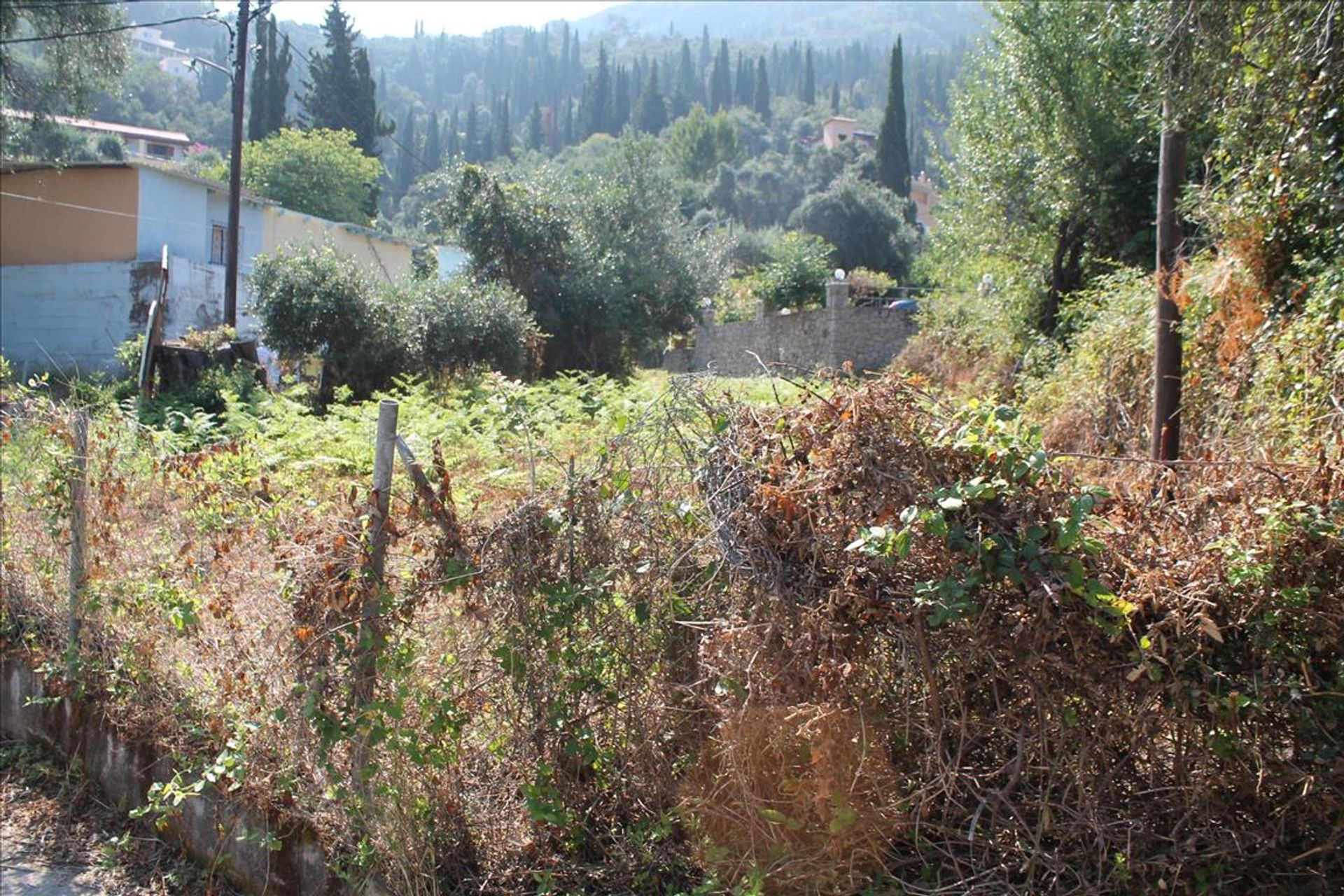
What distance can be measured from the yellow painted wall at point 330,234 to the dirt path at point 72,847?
25.1 metres

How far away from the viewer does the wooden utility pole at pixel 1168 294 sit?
24.3ft

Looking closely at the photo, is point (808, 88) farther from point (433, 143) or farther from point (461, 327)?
point (461, 327)

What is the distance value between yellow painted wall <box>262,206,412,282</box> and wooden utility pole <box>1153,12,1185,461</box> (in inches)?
960

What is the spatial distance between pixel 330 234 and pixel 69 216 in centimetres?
624

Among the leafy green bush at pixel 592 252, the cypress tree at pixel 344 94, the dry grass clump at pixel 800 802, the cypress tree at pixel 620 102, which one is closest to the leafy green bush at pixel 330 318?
the leafy green bush at pixel 592 252

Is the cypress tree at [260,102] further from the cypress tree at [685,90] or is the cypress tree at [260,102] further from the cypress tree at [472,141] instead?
the cypress tree at [685,90]

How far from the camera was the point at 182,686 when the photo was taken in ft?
16.2

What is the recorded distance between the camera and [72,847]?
5074mm

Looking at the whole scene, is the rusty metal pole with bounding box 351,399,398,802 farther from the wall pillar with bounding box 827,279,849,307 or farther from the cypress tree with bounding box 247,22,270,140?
the cypress tree with bounding box 247,22,270,140

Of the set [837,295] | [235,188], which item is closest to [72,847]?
[235,188]

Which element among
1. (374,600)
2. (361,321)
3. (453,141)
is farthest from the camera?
(453,141)

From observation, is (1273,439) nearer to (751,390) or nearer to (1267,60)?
(1267,60)

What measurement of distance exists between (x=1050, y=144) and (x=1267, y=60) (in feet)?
23.9

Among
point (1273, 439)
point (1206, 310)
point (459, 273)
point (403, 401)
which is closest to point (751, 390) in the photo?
point (1273, 439)
